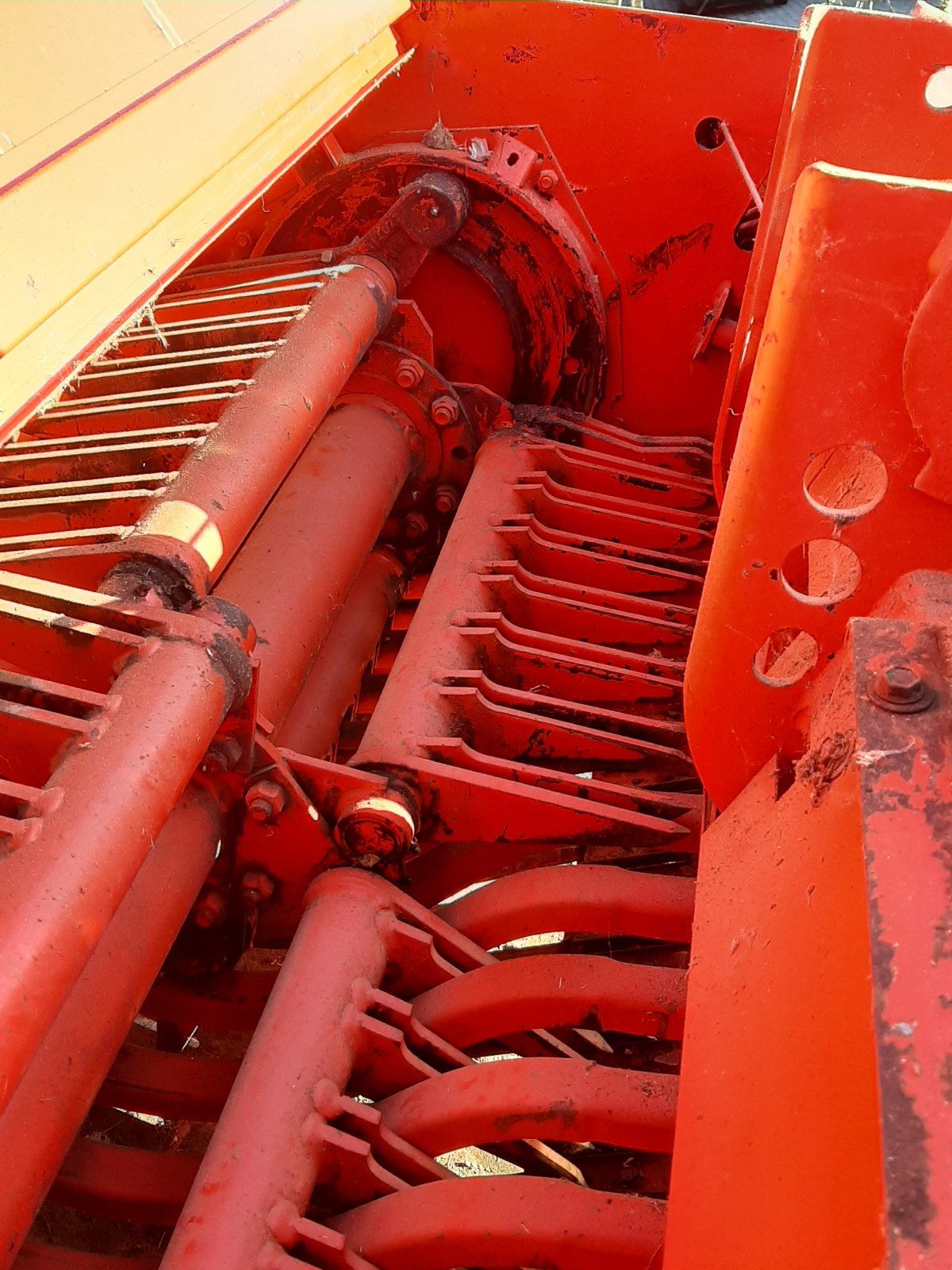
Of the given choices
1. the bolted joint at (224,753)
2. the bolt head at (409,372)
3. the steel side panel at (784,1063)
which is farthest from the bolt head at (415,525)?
the steel side panel at (784,1063)

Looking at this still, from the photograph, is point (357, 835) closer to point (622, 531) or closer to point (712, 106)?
point (622, 531)

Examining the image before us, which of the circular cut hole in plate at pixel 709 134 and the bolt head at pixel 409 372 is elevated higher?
the circular cut hole in plate at pixel 709 134

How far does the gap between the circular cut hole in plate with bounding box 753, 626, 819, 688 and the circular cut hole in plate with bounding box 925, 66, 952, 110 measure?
101 cm

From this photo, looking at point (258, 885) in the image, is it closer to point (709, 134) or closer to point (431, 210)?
point (431, 210)

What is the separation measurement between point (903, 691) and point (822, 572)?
0.51m

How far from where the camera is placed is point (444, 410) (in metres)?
3.41

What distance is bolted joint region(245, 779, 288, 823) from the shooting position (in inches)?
86.6

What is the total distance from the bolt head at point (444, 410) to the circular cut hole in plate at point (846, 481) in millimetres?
1969

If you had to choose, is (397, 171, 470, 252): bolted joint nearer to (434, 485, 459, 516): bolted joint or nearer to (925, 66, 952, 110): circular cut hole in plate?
(434, 485, 459, 516): bolted joint

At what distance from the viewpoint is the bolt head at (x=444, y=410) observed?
3404 millimetres

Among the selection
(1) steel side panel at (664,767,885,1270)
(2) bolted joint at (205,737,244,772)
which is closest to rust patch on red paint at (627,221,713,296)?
(2) bolted joint at (205,737,244,772)

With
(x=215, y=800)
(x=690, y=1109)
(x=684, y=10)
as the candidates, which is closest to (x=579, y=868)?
(x=215, y=800)

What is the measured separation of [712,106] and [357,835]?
7.49 ft

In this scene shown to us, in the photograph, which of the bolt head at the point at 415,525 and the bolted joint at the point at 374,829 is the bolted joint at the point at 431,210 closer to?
the bolt head at the point at 415,525
